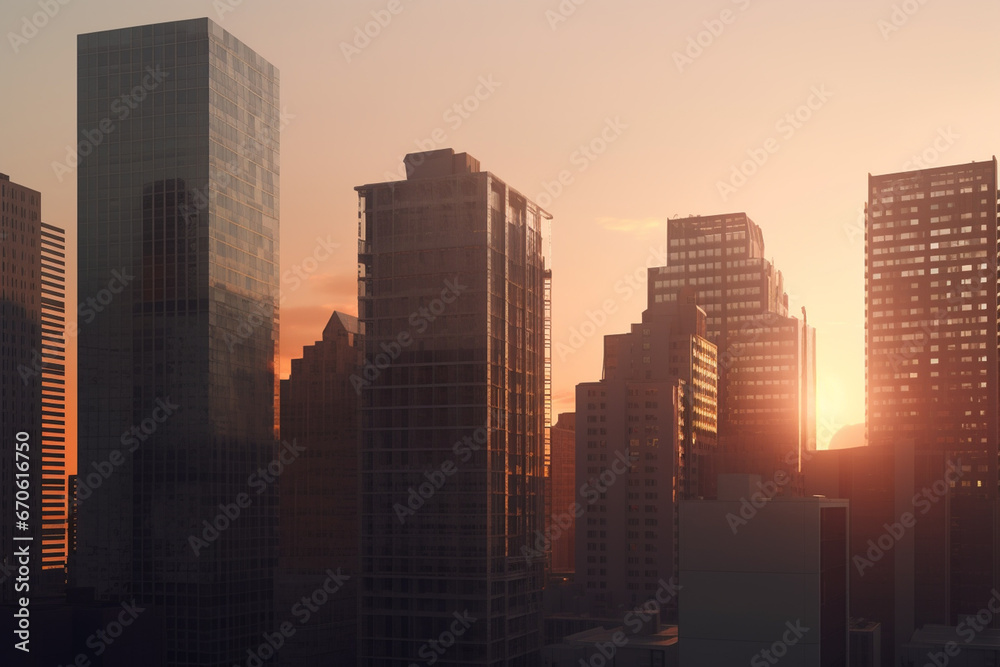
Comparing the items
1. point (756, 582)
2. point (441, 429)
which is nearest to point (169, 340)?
point (441, 429)

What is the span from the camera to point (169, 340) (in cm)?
17588

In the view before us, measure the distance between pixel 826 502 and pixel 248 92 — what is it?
126446 millimetres

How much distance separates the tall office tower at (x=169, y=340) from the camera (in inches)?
6801

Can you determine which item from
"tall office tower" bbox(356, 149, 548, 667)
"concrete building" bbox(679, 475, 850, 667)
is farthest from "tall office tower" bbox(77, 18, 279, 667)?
"concrete building" bbox(679, 475, 850, 667)

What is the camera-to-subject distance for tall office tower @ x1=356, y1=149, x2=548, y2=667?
151m

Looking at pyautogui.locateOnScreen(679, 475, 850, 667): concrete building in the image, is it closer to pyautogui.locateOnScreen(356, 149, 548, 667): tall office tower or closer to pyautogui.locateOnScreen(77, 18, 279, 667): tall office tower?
pyautogui.locateOnScreen(356, 149, 548, 667): tall office tower

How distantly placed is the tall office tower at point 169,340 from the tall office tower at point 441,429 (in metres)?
29.5

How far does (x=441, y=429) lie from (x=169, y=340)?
4825 centimetres

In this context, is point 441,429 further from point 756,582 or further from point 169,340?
point 756,582

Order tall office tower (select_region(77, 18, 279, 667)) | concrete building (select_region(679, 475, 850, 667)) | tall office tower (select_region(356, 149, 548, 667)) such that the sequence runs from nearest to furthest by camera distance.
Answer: concrete building (select_region(679, 475, 850, 667)) → tall office tower (select_region(356, 149, 548, 667)) → tall office tower (select_region(77, 18, 279, 667))

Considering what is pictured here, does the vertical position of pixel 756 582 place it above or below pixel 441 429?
below

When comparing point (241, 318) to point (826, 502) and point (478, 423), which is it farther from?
point (826, 502)

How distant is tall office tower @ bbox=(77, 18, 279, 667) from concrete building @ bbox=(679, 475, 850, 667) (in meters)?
95.0

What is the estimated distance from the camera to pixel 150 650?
160m
